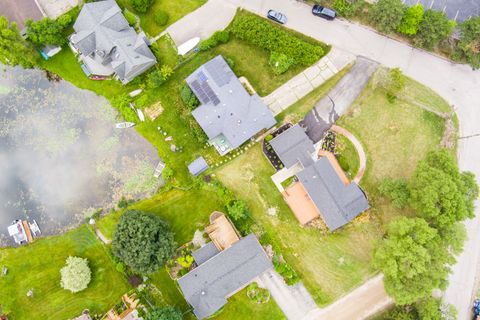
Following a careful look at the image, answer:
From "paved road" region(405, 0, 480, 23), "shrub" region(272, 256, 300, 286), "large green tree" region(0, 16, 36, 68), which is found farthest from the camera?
"paved road" region(405, 0, 480, 23)

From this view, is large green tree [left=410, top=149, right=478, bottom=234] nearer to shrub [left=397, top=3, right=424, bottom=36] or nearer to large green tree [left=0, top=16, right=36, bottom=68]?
shrub [left=397, top=3, right=424, bottom=36]

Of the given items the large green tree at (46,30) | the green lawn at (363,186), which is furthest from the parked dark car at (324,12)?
the large green tree at (46,30)

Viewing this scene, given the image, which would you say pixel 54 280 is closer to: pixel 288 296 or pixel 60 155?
pixel 60 155

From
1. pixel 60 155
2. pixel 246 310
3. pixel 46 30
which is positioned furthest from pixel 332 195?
pixel 46 30

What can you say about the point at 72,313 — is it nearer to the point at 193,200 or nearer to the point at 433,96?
the point at 193,200

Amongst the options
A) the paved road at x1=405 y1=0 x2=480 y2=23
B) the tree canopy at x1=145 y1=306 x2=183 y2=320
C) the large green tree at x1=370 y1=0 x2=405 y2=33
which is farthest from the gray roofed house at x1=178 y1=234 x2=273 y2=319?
the paved road at x1=405 y1=0 x2=480 y2=23

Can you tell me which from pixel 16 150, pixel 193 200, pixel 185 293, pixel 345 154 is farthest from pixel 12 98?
pixel 345 154
